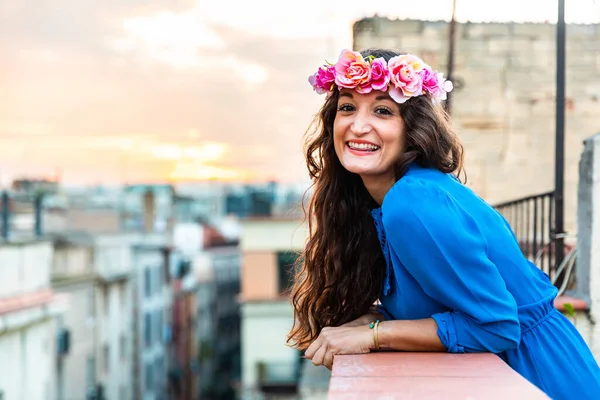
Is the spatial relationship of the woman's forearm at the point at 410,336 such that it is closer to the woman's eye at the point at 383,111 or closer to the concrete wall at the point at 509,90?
the woman's eye at the point at 383,111

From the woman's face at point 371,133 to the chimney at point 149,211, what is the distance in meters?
42.9

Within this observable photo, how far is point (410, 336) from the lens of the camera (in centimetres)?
254

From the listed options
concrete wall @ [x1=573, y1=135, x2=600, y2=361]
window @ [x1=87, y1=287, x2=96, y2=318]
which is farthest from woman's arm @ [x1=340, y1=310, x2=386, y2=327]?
window @ [x1=87, y1=287, x2=96, y2=318]

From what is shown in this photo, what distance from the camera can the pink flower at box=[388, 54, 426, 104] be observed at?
2.74m

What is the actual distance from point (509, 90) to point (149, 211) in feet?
122

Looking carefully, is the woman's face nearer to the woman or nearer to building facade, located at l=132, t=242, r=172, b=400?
the woman

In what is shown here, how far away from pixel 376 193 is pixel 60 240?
30698mm

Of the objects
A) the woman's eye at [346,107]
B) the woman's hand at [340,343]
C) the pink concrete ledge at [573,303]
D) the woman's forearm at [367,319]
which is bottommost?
the pink concrete ledge at [573,303]

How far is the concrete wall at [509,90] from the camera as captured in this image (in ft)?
34.6

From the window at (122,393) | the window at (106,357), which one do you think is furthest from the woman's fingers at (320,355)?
the window at (122,393)

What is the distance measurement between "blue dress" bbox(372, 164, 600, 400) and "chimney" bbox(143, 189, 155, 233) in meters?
43.2

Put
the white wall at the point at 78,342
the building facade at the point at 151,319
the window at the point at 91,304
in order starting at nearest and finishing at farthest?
the white wall at the point at 78,342 → the window at the point at 91,304 → the building facade at the point at 151,319

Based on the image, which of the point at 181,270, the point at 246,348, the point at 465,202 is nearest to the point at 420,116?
the point at 465,202

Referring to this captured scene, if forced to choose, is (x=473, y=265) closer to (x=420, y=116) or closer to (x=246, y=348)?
(x=420, y=116)
